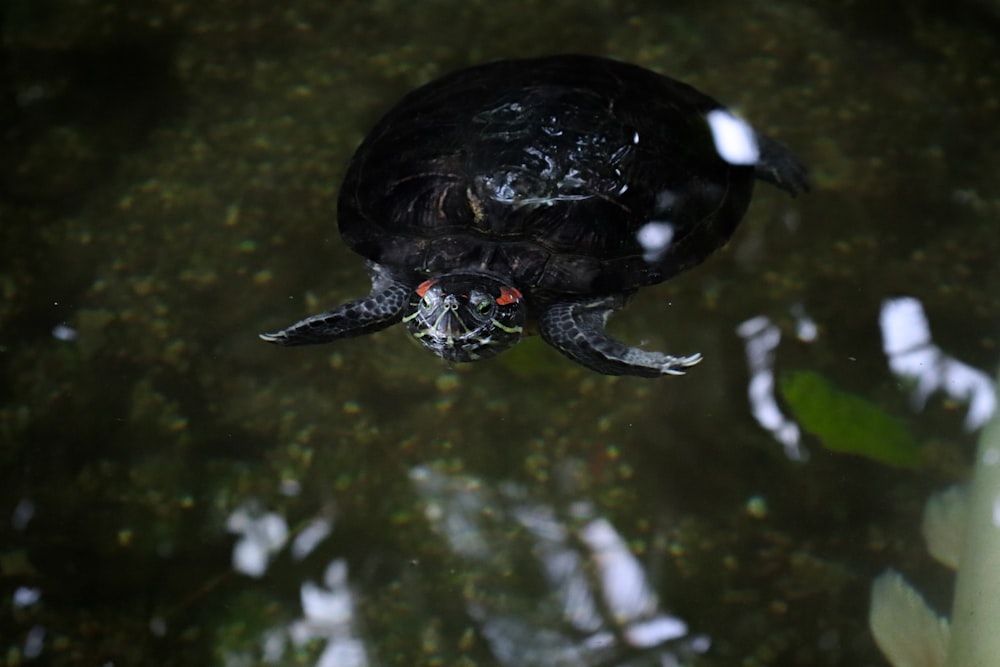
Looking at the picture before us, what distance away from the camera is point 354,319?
8.98 feet

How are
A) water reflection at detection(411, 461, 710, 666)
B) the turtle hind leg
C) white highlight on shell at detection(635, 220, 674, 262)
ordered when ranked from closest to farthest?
1. water reflection at detection(411, 461, 710, 666)
2. white highlight on shell at detection(635, 220, 674, 262)
3. the turtle hind leg

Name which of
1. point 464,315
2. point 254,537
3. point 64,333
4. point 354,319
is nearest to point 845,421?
point 464,315

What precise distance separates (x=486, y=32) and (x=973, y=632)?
3.18 m

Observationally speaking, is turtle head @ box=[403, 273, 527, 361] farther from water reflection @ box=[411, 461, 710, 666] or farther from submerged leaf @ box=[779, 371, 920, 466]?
submerged leaf @ box=[779, 371, 920, 466]

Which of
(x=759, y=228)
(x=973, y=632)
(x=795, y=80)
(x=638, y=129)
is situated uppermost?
(x=638, y=129)

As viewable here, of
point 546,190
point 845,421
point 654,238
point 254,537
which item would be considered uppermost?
point 546,190

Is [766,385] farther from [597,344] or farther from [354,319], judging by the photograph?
[354,319]

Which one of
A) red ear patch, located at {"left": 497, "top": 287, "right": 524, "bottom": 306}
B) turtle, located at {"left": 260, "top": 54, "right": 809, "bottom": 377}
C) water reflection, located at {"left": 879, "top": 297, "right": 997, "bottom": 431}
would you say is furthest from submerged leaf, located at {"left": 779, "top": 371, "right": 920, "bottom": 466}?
red ear patch, located at {"left": 497, "top": 287, "right": 524, "bottom": 306}

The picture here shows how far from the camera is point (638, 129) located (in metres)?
2.83

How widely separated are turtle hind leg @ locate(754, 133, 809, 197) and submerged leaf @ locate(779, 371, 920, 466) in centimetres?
86

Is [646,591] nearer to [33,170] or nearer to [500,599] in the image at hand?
[500,599]

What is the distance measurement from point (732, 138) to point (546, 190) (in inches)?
41.3

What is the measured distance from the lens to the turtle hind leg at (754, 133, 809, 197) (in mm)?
3389

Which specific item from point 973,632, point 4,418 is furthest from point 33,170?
point 973,632
